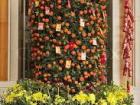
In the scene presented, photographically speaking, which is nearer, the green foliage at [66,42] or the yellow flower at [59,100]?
the yellow flower at [59,100]

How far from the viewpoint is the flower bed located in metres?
4.21

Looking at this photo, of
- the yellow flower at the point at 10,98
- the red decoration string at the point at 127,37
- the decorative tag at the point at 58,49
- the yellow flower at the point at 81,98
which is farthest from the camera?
the red decoration string at the point at 127,37

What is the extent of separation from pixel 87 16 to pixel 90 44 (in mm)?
307

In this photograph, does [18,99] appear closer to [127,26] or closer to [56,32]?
[56,32]

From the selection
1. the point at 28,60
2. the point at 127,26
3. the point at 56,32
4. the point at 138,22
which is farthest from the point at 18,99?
the point at 138,22

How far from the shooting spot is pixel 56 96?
A: 4.31 metres

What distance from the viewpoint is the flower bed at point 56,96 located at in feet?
13.8

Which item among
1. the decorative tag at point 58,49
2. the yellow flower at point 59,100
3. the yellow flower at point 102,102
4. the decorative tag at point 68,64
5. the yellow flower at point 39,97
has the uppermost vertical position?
the decorative tag at point 58,49

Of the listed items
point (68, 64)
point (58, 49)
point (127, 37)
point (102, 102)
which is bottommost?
point (102, 102)

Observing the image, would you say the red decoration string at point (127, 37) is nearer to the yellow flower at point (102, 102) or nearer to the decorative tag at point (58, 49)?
the decorative tag at point (58, 49)

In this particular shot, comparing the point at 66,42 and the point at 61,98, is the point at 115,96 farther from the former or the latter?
the point at 66,42

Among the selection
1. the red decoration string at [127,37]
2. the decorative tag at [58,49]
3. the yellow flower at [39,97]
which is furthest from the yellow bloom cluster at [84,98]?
the red decoration string at [127,37]

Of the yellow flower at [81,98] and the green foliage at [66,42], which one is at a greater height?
the green foliage at [66,42]

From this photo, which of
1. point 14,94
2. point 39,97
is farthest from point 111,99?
point 14,94
